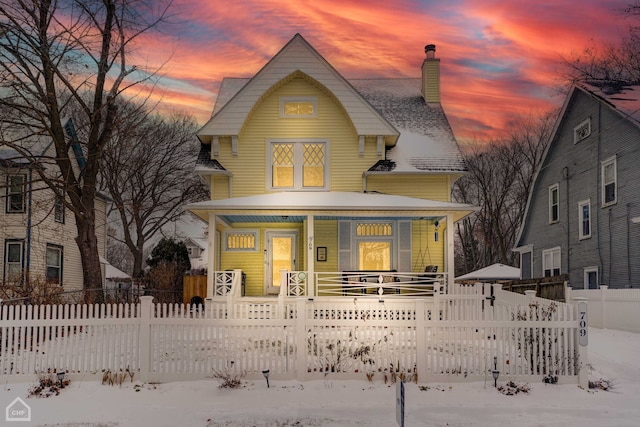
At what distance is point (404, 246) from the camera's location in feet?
67.4

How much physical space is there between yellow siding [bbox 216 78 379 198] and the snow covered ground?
11321 millimetres

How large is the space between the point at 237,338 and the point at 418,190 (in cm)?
1204

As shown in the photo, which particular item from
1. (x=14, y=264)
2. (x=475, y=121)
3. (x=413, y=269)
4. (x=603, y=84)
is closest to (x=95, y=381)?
(x=413, y=269)

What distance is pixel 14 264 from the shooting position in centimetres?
2461

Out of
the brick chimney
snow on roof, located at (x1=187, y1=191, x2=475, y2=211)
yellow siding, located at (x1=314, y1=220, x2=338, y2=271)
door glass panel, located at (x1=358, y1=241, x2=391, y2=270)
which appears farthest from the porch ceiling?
the brick chimney

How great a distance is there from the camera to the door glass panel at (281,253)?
21266 millimetres

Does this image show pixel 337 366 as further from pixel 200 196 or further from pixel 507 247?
pixel 507 247

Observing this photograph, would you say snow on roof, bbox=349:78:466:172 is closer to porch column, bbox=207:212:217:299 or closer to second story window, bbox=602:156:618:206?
second story window, bbox=602:156:618:206

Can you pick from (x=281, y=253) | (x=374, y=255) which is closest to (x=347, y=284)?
(x=374, y=255)

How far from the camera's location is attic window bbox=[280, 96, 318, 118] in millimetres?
21516

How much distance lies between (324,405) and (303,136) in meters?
Result: 13.0

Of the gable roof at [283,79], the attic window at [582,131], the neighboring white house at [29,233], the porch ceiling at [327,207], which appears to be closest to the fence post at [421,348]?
the porch ceiling at [327,207]

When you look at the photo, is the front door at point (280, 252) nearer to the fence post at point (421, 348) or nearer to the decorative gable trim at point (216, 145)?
the decorative gable trim at point (216, 145)

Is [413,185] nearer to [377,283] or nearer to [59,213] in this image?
[377,283]
